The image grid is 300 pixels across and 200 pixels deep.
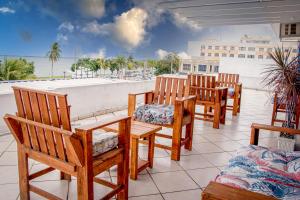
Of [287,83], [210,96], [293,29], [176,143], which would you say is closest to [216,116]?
[210,96]

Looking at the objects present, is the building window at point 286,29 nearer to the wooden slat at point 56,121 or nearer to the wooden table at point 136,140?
the wooden table at point 136,140

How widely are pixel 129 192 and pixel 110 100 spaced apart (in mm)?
3117

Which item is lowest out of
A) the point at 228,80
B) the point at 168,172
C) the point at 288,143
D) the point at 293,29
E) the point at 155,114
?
the point at 168,172

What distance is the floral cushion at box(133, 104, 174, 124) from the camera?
9.51 ft

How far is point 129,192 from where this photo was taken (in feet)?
6.92

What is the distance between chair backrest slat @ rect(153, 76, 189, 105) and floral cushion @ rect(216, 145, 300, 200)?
1571 mm

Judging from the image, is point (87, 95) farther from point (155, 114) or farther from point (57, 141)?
point (57, 141)

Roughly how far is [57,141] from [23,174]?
54 cm

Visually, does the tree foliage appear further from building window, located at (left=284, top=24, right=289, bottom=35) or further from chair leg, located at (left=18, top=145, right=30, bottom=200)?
building window, located at (left=284, top=24, right=289, bottom=35)

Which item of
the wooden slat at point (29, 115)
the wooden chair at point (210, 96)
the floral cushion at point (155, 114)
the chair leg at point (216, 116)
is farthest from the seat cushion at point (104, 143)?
the chair leg at point (216, 116)

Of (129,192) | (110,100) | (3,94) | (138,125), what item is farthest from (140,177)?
(110,100)

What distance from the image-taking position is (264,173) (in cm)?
153

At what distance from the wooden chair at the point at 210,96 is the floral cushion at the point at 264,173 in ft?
7.66

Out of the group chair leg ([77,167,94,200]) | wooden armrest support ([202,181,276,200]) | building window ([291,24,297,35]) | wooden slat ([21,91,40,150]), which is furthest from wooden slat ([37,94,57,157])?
building window ([291,24,297,35])
